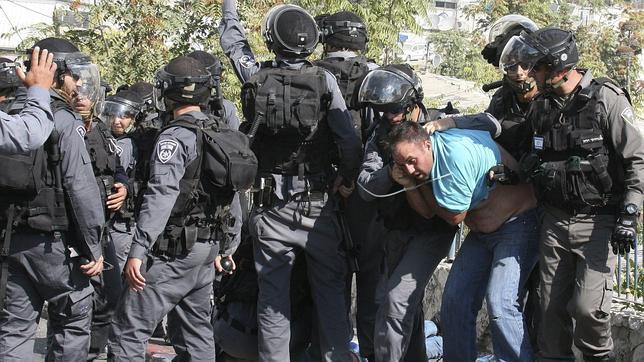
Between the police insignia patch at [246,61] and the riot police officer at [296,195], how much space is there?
121mm

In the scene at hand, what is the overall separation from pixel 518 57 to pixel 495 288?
1396 mm

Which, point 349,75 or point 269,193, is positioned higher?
point 349,75

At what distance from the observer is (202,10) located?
36.8 feet

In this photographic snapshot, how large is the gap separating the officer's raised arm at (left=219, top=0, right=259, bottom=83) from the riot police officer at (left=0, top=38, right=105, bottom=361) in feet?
3.71

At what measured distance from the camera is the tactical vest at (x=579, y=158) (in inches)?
210

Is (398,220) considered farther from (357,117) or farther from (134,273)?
(134,273)

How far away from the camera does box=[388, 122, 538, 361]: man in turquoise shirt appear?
17.1 feet

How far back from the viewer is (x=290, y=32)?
19.5ft

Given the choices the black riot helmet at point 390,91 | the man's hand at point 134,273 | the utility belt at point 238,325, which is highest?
the black riot helmet at point 390,91

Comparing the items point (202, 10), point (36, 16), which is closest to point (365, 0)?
point (202, 10)

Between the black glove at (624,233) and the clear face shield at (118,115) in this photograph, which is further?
the clear face shield at (118,115)

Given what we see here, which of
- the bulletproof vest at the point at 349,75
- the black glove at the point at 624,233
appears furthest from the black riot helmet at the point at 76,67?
the black glove at the point at 624,233

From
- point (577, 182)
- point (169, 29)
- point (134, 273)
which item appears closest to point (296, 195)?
point (134, 273)

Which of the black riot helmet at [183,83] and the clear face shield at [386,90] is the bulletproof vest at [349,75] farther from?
the black riot helmet at [183,83]
